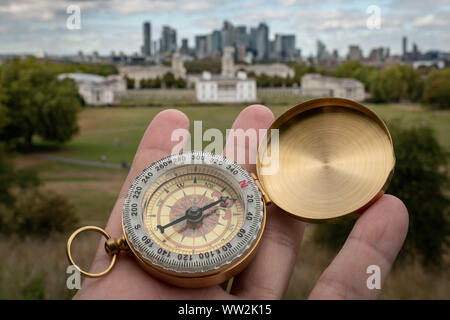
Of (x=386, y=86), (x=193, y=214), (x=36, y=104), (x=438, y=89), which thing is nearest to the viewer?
(x=193, y=214)

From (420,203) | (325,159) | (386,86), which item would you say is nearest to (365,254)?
(325,159)

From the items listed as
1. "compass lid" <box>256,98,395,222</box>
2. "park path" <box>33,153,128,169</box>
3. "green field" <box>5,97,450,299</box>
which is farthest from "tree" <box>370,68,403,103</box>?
"park path" <box>33,153,128,169</box>

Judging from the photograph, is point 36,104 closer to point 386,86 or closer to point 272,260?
point 386,86

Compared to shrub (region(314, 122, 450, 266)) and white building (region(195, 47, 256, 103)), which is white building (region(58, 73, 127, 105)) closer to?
white building (region(195, 47, 256, 103))

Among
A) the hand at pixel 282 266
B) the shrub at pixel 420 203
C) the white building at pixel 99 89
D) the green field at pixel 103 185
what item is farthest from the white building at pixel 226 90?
the hand at pixel 282 266

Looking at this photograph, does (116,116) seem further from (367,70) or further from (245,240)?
(245,240)
